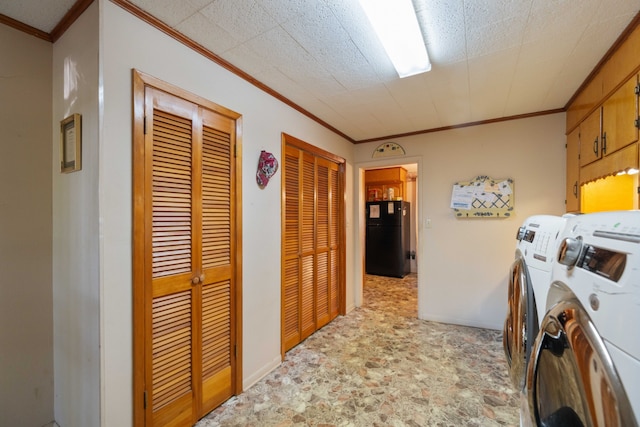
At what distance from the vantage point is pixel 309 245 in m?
2.78

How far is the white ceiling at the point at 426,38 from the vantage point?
1.32 m

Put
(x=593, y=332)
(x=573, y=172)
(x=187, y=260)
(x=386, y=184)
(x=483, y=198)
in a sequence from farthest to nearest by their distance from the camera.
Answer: (x=386, y=184)
(x=483, y=198)
(x=573, y=172)
(x=187, y=260)
(x=593, y=332)

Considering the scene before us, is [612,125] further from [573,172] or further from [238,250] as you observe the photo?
[238,250]

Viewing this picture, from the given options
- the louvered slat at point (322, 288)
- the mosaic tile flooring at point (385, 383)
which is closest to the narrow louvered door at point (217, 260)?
the mosaic tile flooring at point (385, 383)

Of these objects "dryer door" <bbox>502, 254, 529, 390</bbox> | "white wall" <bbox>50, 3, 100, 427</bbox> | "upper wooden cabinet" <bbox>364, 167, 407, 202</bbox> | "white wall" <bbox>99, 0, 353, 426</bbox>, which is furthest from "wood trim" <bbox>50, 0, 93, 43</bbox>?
"upper wooden cabinet" <bbox>364, 167, 407, 202</bbox>

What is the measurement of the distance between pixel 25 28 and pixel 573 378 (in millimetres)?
2653

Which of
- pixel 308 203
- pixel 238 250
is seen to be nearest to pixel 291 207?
pixel 308 203

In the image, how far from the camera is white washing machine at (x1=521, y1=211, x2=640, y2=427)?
44 centimetres

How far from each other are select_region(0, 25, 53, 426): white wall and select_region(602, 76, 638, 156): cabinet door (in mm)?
3243

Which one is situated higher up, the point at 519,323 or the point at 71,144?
the point at 71,144

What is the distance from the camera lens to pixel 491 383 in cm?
197

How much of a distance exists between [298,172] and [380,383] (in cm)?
188

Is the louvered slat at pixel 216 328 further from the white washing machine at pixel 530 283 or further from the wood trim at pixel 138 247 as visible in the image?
the white washing machine at pixel 530 283

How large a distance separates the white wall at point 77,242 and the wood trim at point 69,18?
0.08 feet
